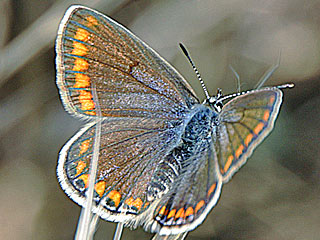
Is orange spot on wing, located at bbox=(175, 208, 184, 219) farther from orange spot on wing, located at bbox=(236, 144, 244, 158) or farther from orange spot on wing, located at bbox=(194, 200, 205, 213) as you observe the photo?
orange spot on wing, located at bbox=(236, 144, 244, 158)

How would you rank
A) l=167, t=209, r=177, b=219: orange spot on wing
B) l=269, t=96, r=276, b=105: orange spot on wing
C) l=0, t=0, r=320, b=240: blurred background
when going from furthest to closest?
l=0, t=0, r=320, b=240: blurred background → l=167, t=209, r=177, b=219: orange spot on wing → l=269, t=96, r=276, b=105: orange spot on wing

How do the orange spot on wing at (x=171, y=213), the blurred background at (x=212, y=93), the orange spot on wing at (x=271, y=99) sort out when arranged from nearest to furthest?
1. the orange spot on wing at (x=271, y=99)
2. the orange spot on wing at (x=171, y=213)
3. the blurred background at (x=212, y=93)

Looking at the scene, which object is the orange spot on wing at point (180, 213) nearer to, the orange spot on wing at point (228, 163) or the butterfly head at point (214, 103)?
the orange spot on wing at point (228, 163)

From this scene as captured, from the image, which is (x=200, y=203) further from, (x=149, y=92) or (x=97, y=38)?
(x=97, y=38)

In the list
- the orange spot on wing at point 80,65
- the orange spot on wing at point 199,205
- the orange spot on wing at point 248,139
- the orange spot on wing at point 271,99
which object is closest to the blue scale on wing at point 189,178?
the orange spot on wing at point 199,205

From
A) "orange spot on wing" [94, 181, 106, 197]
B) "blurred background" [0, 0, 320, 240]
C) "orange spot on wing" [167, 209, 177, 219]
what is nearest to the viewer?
"orange spot on wing" [167, 209, 177, 219]

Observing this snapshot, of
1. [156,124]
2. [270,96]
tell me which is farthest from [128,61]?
[270,96]

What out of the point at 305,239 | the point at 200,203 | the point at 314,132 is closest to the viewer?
the point at 200,203

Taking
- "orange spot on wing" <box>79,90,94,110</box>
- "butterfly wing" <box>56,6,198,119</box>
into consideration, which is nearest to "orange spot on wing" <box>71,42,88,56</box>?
"butterfly wing" <box>56,6,198,119</box>
